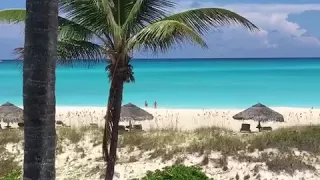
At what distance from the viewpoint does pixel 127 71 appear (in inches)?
466

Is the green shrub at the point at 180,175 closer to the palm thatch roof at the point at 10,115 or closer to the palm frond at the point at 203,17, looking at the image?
the palm frond at the point at 203,17

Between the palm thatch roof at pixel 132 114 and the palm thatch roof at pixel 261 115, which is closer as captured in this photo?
the palm thatch roof at pixel 261 115

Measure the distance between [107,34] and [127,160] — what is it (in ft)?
18.0

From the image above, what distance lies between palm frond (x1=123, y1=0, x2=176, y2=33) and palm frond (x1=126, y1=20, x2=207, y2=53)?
1.85 ft

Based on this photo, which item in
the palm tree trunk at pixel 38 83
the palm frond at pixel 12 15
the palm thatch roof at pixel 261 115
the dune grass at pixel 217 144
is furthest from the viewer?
the palm thatch roof at pixel 261 115

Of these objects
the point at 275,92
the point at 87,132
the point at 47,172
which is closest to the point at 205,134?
the point at 87,132

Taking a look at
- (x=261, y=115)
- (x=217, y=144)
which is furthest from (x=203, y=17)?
(x=261, y=115)

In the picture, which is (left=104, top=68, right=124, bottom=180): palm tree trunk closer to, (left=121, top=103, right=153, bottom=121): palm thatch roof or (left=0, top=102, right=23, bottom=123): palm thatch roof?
(left=121, top=103, right=153, bottom=121): palm thatch roof

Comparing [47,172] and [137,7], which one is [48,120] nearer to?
[47,172]

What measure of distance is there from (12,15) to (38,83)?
6.64 meters

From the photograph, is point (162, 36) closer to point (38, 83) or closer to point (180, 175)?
point (180, 175)

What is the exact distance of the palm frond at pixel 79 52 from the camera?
448 inches

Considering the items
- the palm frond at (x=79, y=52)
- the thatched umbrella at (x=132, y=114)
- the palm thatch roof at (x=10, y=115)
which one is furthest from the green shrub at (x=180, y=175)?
the palm thatch roof at (x=10, y=115)

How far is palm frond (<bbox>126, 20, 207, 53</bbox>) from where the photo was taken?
8.34m
